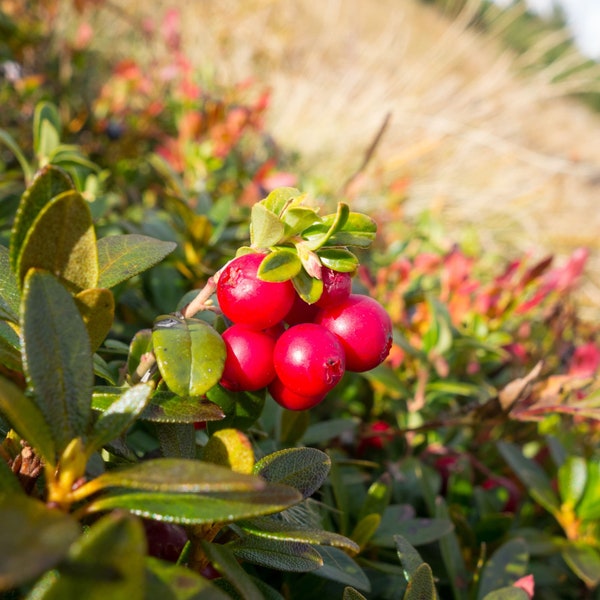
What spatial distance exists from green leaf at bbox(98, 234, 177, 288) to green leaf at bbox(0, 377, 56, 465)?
0.51 feet

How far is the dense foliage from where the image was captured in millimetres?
364

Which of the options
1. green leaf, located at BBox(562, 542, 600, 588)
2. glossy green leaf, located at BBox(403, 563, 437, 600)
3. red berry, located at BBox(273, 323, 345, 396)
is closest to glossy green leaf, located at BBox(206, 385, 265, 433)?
red berry, located at BBox(273, 323, 345, 396)

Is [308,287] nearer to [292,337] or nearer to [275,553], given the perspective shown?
[292,337]

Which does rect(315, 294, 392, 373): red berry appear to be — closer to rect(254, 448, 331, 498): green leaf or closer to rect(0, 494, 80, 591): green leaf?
rect(254, 448, 331, 498): green leaf

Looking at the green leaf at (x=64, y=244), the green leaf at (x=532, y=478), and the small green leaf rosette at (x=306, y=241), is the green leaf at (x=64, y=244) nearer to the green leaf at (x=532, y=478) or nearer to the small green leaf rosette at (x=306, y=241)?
the small green leaf rosette at (x=306, y=241)

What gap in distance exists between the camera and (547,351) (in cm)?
141

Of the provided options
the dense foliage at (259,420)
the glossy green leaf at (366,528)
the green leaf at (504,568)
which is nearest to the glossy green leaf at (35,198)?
the dense foliage at (259,420)

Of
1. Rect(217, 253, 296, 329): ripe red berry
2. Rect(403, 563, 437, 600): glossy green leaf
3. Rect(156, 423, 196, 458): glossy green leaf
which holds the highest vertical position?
Rect(217, 253, 296, 329): ripe red berry

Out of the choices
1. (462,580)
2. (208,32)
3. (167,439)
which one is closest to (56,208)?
(167,439)

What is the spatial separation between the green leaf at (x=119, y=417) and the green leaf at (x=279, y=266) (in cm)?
12

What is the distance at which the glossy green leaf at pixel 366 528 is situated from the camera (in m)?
0.73

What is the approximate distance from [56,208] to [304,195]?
8.2 inches

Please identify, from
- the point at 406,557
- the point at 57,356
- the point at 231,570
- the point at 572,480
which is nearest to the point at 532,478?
the point at 572,480

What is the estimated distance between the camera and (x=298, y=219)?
48 cm
